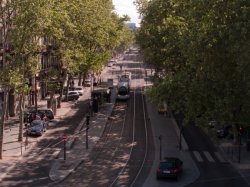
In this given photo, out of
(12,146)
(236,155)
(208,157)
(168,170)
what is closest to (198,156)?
(208,157)

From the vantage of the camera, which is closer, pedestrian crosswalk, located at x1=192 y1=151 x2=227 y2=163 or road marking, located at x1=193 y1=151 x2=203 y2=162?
pedestrian crosswalk, located at x1=192 y1=151 x2=227 y2=163

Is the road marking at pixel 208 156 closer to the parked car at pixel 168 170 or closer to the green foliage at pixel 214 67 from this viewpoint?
the parked car at pixel 168 170

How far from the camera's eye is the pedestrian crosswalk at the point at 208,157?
42625 millimetres

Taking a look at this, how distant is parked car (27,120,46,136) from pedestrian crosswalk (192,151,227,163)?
16192 mm

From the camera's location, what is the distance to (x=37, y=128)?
5056 cm

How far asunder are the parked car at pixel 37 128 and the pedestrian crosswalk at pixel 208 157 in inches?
637

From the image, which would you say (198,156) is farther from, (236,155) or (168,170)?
(168,170)

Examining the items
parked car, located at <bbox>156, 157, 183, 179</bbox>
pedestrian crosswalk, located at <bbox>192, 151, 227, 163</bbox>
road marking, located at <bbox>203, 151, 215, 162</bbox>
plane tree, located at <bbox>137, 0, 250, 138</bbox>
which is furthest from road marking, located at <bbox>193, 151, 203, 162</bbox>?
plane tree, located at <bbox>137, 0, 250, 138</bbox>

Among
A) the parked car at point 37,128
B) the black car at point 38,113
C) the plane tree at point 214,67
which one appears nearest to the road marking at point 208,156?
the plane tree at point 214,67

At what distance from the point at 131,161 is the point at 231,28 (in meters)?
17.1

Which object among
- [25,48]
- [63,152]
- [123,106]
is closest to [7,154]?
[63,152]

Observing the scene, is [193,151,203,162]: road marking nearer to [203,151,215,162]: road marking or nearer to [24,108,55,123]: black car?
[203,151,215,162]: road marking

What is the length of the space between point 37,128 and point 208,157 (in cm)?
1811

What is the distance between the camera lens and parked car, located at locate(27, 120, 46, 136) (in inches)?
1974
